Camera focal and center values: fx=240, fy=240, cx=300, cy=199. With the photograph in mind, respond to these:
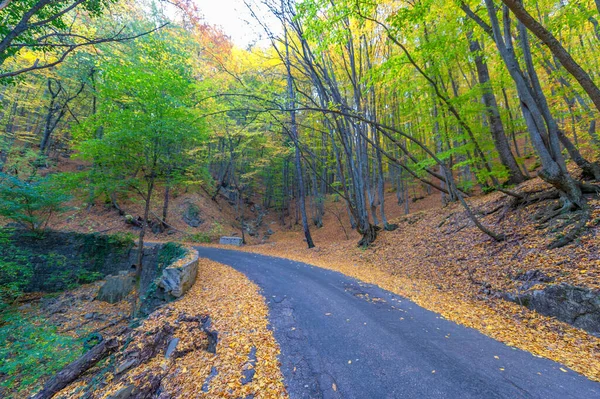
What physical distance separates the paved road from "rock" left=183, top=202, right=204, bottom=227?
14.8m

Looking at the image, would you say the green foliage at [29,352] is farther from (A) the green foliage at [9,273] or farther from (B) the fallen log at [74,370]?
(B) the fallen log at [74,370]

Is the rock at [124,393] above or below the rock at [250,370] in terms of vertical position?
below

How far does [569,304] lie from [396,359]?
3.19 metres

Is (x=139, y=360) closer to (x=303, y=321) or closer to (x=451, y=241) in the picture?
(x=303, y=321)

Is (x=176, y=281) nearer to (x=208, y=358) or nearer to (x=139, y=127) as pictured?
(x=208, y=358)

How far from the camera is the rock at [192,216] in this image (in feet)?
58.4

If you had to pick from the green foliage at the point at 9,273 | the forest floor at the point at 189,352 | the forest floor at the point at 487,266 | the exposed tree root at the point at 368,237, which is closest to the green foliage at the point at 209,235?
the green foliage at the point at 9,273

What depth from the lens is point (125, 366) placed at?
140 inches

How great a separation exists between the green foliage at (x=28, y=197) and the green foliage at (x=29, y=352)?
392 cm

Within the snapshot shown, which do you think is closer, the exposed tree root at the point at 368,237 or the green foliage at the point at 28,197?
the green foliage at the point at 28,197

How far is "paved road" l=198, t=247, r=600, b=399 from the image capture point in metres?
2.46

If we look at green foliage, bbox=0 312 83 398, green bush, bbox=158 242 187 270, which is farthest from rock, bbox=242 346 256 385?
green bush, bbox=158 242 187 270

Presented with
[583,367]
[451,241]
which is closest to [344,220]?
[451,241]

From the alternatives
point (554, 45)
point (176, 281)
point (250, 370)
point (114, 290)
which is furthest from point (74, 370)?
point (554, 45)
